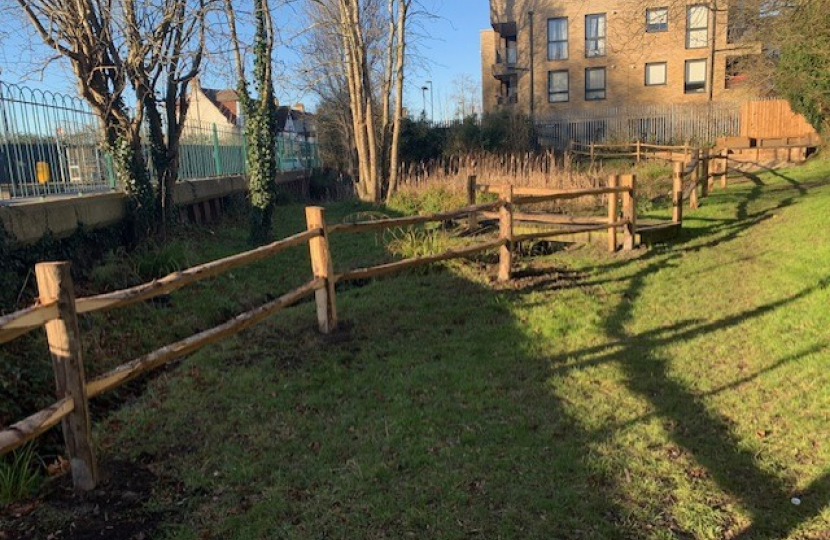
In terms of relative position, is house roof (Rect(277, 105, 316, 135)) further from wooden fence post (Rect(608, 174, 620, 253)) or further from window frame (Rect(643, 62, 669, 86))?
wooden fence post (Rect(608, 174, 620, 253))

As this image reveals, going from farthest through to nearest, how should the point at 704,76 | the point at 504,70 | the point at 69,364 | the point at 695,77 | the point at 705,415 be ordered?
the point at 504,70
the point at 695,77
the point at 704,76
the point at 705,415
the point at 69,364

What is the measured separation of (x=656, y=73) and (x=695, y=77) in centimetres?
200

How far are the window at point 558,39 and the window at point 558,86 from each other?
0.91m

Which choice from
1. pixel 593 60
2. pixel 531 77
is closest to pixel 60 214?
pixel 531 77

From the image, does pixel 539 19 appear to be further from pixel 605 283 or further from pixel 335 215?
pixel 605 283

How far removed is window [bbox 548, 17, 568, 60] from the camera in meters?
36.4

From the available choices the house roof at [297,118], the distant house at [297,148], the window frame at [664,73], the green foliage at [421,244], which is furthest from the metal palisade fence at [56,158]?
the window frame at [664,73]

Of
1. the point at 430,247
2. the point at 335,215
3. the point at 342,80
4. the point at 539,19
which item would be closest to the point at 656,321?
the point at 430,247

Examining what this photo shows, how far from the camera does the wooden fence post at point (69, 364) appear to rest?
11.1ft

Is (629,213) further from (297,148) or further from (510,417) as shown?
(297,148)

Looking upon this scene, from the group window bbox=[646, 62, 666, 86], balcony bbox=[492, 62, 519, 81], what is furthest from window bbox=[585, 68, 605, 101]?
balcony bbox=[492, 62, 519, 81]

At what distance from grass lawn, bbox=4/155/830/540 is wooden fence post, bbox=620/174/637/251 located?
1669mm

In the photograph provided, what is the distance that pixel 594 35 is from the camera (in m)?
36.1

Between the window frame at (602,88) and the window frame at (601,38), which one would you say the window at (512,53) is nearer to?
the window frame at (601,38)
